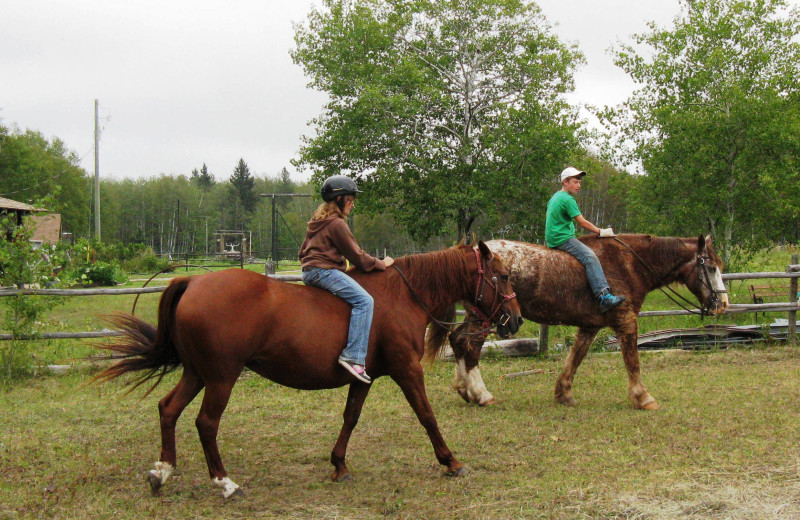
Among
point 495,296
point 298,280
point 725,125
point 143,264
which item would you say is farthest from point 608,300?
point 143,264

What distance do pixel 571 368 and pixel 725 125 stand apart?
12.0m

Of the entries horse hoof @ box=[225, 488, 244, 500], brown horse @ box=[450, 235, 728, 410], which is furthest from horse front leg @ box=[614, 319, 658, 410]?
horse hoof @ box=[225, 488, 244, 500]

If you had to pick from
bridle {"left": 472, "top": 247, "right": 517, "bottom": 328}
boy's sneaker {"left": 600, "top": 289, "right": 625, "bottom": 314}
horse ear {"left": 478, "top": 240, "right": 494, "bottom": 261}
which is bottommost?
boy's sneaker {"left": 600, "top": 289, "right": 625, "bottom": 314}

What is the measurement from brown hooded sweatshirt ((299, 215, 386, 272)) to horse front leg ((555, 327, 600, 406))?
3.46 m

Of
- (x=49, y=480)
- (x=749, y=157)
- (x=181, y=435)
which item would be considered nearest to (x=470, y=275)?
(x=181, y=435)

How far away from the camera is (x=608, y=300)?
6.80 metres

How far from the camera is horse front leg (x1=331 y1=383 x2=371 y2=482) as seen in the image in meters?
4.74

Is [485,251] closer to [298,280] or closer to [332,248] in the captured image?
[332,248]

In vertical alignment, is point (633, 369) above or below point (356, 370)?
below

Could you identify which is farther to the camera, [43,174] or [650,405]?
[43,174]

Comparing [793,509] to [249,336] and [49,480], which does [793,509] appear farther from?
[49,480]

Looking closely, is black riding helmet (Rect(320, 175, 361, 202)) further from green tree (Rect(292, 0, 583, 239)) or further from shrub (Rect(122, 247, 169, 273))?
shrub (Rect(122, 247, 169, 273))

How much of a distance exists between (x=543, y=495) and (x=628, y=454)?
1.35 meters

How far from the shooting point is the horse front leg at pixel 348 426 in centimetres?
474
